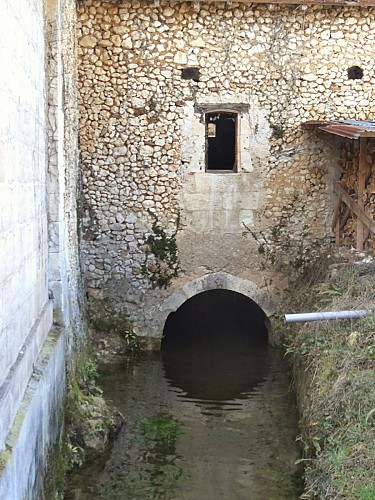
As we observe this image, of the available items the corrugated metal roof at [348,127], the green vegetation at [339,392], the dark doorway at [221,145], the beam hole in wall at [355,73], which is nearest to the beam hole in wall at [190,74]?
the corrugated metal roof at [348,127]

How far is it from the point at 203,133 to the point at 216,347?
372cm

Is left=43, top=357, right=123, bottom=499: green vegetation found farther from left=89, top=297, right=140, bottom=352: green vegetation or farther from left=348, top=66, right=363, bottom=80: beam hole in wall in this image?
left=348, top=66, right=363, bottom=80: beam hole in wall

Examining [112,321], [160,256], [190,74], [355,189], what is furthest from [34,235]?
[355,189]

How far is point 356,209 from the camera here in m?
10.8

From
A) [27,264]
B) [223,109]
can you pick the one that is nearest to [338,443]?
[27,264]

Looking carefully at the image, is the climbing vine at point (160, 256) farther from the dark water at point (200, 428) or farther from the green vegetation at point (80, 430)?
the green vegetation at point (80, 430)

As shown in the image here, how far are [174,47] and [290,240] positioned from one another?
3.64m

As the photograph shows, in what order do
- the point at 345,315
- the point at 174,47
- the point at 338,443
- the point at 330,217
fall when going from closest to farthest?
the point at 338,443, the point at 345,315, the point at 174,47, the point at 330,217

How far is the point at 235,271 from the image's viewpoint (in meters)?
11.6

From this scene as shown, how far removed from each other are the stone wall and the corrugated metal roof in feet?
1.27

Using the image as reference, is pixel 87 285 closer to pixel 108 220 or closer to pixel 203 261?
pixel 108 220

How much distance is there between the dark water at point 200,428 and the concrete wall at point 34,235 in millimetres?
1100

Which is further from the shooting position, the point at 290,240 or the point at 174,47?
the point at 290,240

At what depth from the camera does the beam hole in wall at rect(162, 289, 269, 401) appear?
412 inches
